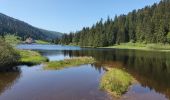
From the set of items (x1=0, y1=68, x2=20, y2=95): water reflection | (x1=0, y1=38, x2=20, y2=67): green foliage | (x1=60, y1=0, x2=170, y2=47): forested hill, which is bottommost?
(x1=0, y1=68, x2=20, y2=95): water reflection

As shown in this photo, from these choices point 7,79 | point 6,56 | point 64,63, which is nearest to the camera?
point 7,79

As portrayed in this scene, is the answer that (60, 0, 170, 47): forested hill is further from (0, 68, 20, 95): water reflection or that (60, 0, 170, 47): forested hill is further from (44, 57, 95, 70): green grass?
(0, 68, 20, 95): water reflection

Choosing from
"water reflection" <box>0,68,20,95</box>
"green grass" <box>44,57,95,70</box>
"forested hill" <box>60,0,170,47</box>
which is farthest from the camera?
"forested hill" <box>60,0,170,47</box>

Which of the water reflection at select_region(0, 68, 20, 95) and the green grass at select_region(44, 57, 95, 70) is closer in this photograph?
the water reflection at select_region(0, 68, 20, 95)

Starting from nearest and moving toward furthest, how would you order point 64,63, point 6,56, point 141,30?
1. point 6,56
2. point 64,63
3. point 141,30

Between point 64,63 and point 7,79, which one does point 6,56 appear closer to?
point 7,79

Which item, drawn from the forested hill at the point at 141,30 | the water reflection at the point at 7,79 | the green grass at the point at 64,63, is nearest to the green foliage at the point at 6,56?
the water reflection at the point at 7,79

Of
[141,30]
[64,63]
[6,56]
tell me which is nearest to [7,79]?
[6,56]

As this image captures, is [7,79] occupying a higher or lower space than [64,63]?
lower

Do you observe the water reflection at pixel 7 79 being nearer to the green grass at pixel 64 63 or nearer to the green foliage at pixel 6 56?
the green foliage at pixel 6 56

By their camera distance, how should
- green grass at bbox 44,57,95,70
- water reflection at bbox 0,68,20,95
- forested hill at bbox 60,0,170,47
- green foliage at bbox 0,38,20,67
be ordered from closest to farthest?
water reflection at bbox 0,68,20,95, green foliage at bbox 0,38,20,67, green grass at bbox 44,57,95,70, forested hill at bbox 60,0,170,47

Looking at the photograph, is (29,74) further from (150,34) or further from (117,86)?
(150,34)

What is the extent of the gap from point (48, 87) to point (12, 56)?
18.9 meters

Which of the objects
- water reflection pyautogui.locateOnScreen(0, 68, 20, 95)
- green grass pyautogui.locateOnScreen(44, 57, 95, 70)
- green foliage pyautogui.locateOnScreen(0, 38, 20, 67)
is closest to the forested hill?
green grass pyautogui.locateOnScreen(44, 57, 95, 70)
